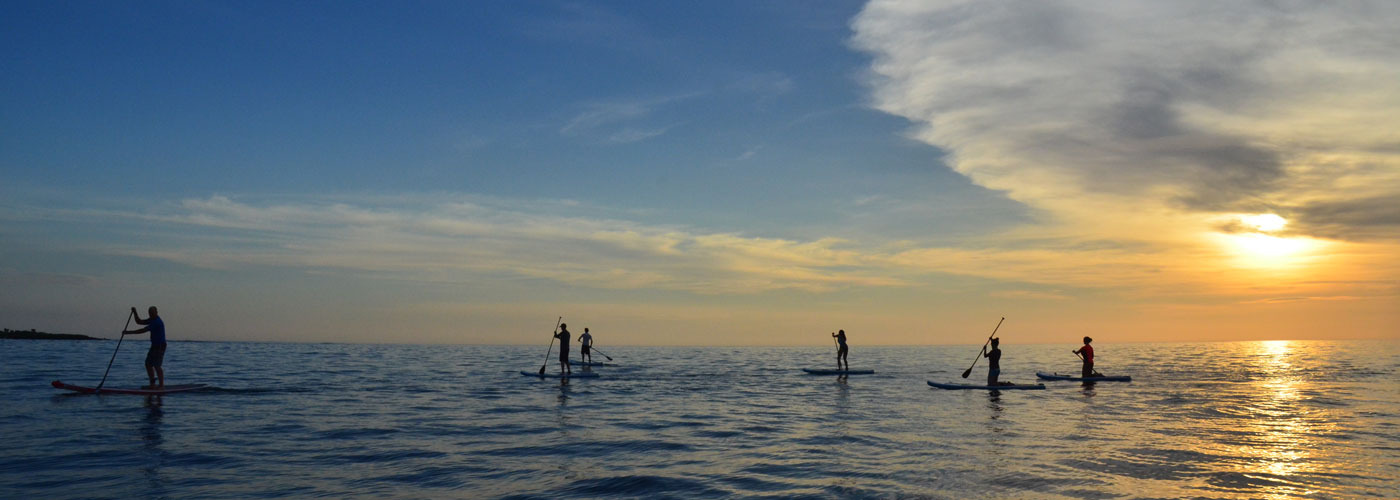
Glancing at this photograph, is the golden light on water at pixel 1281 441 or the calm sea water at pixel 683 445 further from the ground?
the calm sea water at pixel 683 445

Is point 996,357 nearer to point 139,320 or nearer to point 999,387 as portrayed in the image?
point 999,387

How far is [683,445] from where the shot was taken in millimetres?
18188

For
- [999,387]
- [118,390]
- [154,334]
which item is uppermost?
[154,334]

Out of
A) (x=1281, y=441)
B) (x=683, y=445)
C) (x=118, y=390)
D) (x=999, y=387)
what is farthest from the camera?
(x=999, y=387)

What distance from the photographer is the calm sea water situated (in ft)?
43.9

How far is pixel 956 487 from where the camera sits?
13406 millimetres

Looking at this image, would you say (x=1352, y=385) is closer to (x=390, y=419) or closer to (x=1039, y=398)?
(x=1039, y=398)

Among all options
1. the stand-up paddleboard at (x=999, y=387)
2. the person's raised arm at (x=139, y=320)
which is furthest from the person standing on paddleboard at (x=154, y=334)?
the stand-up paddleboard at (x=999, y=387)

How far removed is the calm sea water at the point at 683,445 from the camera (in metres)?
13.4

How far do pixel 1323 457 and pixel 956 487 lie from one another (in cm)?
955

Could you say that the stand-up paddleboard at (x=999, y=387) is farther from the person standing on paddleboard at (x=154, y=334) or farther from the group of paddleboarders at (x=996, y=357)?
the person standing on paddleboard at (x=154, y=334)

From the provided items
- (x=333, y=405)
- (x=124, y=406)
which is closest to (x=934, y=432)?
(x=333, y=405)

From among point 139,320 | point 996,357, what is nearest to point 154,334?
point 139,320

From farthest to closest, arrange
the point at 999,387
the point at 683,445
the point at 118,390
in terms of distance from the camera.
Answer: the point at 999,387, the point at 118,390, the point at 683,445
